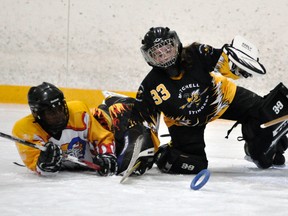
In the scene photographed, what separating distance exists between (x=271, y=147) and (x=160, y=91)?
634 mm

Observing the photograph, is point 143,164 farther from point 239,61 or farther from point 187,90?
point 239,61

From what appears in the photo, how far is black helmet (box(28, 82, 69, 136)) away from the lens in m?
2.58

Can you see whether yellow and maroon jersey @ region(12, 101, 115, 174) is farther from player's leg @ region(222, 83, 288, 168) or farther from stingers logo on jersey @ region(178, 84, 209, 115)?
player's leg @ region(222, 83, 288, 168)

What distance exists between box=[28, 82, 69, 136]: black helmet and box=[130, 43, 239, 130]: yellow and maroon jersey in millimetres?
365

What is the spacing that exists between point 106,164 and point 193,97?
1.60ft

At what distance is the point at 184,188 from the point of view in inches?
94.0

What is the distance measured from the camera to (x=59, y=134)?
9.01 ft

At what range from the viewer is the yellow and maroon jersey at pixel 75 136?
269 cm

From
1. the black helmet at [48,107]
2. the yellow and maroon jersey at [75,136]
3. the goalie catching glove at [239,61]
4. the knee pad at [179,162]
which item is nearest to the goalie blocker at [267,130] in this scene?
the knee pad at [179,162]

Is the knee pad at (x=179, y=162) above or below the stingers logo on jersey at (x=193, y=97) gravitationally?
below

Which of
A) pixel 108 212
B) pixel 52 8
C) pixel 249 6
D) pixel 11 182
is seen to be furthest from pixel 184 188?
pixel 52 8

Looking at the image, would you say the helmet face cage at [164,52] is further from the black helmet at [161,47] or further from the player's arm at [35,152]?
the player's arm at [35,152]

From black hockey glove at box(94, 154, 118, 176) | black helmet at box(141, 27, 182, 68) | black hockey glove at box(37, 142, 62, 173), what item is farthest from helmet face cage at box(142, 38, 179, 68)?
black hockey glove at box(37, 142, 62, 173)

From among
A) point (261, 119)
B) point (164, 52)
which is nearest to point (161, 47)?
point (164, 52)
